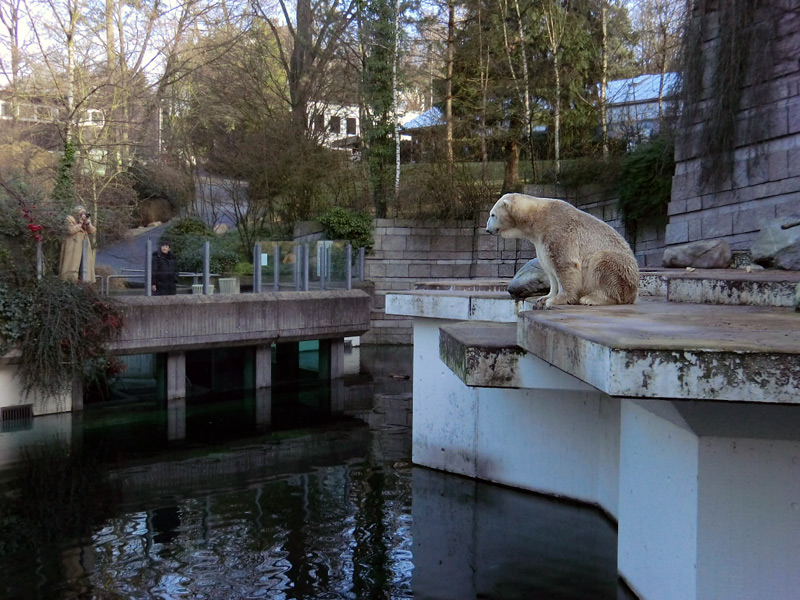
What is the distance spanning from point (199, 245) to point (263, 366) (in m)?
9.22

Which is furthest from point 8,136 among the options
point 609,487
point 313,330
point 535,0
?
point 609,487

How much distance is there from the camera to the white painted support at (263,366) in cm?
Answer: 1580

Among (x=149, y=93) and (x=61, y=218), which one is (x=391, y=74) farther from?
(x=61, y=218)

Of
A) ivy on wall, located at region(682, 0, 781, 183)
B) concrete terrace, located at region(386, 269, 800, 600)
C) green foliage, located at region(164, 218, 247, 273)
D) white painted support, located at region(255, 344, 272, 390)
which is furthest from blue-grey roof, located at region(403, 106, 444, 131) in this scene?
concrete terrace, located at region(386, 269, 800, 600)

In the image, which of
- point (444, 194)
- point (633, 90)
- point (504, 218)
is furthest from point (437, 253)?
point (504, 218)

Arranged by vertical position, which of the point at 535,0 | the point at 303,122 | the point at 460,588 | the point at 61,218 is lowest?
the point at 460,588

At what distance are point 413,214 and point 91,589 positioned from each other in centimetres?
1771

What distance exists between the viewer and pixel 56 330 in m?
12.2

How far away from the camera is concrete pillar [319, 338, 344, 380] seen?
55.8ft

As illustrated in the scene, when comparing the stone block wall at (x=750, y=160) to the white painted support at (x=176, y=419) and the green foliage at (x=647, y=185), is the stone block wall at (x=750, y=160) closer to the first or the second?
the green foliage at (x=647, y=185)

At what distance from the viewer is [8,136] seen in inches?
851

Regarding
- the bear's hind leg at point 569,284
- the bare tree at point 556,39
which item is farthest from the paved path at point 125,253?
the bear's hind leg at point 569,284

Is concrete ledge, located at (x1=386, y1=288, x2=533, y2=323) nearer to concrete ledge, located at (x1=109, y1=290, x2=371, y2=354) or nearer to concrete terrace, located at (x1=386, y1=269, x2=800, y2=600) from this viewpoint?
concrete terrace, located at (x1=386, y1=269, x2=800, y2=600)

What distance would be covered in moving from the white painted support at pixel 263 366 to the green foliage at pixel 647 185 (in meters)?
8.92
